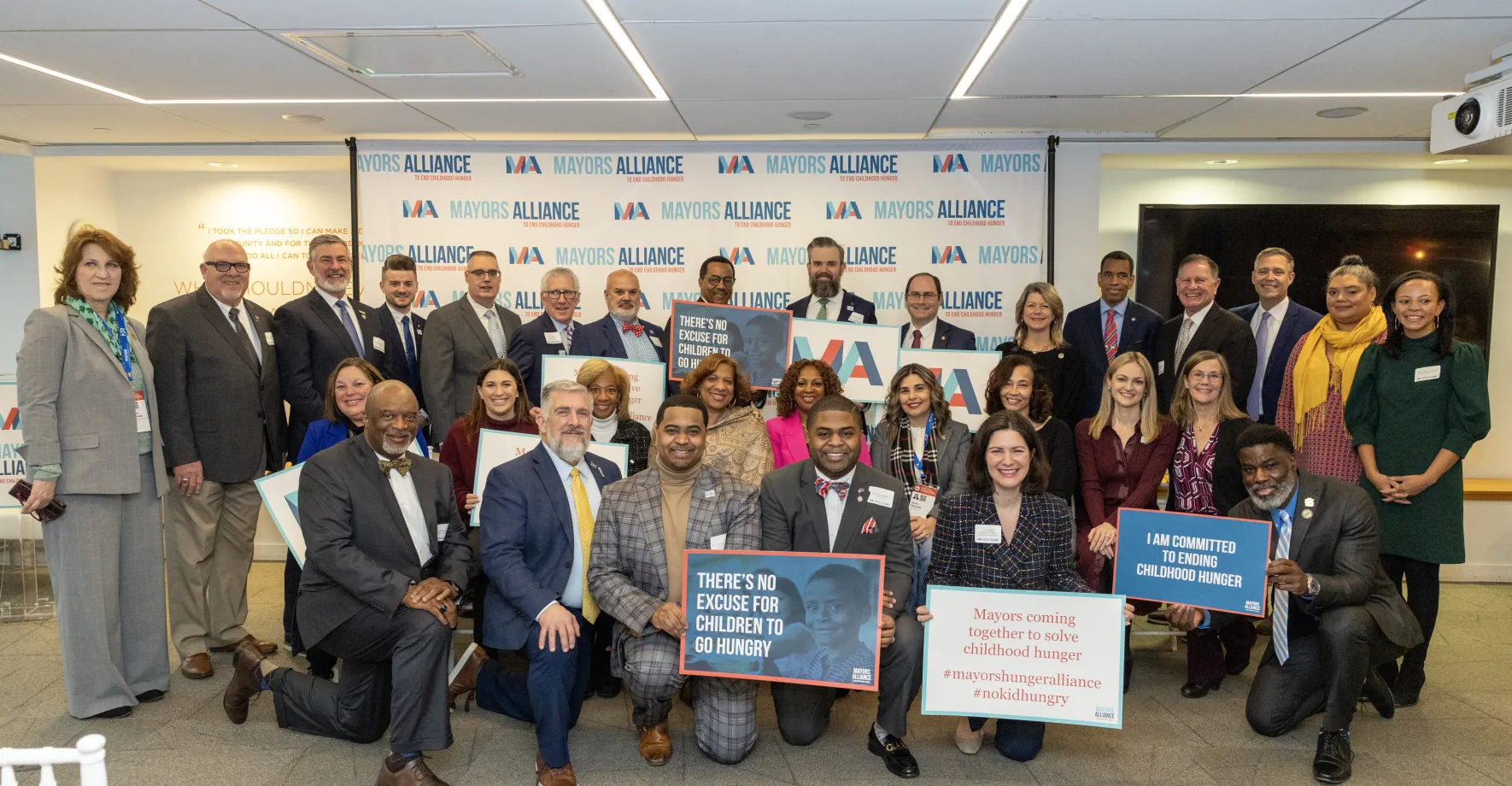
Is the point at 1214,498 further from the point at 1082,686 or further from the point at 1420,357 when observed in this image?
the point at 1082,686

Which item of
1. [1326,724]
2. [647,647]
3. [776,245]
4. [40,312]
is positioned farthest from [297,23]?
[1326,724]

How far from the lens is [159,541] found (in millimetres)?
4270

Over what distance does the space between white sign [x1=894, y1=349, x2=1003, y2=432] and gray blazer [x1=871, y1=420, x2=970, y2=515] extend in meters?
0.64

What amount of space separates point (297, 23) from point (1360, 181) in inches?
291

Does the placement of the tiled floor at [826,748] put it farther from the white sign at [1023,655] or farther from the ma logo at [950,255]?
the ma logo at [950,255]

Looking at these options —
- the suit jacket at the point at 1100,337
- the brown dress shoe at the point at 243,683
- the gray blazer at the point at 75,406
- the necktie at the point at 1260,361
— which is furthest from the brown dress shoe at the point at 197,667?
the necktie at the point at 1260,361

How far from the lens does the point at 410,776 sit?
10.8ft

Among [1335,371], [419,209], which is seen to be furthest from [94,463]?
[1335,371]

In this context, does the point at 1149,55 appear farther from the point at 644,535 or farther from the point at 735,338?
the point at 644,535

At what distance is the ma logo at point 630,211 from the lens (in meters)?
6.79

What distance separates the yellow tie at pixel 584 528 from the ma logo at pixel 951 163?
3.90 meters

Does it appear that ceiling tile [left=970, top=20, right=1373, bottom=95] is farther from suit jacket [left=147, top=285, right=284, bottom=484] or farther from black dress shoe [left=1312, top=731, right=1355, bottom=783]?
suit jacket [left=147, top=285, right=284, bottom=484]

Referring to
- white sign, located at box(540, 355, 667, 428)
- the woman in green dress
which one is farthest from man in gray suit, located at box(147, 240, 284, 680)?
the woman in green dress

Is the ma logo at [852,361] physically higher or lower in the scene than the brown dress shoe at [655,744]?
higher
